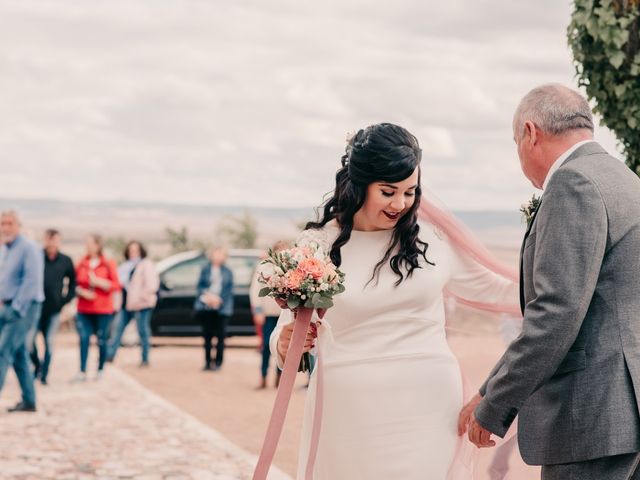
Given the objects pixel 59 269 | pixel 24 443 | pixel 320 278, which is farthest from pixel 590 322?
pixel 59 269

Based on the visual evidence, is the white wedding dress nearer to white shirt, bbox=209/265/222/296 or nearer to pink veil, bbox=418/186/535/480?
pink veil, bbox=418/186/535/480

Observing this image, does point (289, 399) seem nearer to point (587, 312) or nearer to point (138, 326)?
point (587, 312)

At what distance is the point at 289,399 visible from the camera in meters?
4.01

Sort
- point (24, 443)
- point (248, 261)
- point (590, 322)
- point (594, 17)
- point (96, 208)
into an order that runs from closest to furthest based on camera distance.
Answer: point (590, 322) < point (594, 17) < point (24, 443) < point (248, 261) < point (96, 208)

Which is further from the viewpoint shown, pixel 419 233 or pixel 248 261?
pixel 248 261

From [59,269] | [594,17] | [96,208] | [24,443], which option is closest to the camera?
[594,17]

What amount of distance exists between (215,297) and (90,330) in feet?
7.08

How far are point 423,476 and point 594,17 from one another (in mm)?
2798

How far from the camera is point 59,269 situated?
12922mm

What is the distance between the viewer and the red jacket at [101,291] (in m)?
13.4

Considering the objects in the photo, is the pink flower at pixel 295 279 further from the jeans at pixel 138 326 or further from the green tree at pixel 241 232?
the green tree at pixel 241 232

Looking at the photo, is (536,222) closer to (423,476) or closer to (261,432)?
(423,476)

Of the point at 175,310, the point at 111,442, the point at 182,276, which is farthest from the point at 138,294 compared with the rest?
the point at 111,442

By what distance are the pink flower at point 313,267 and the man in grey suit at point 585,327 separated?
0.80m
